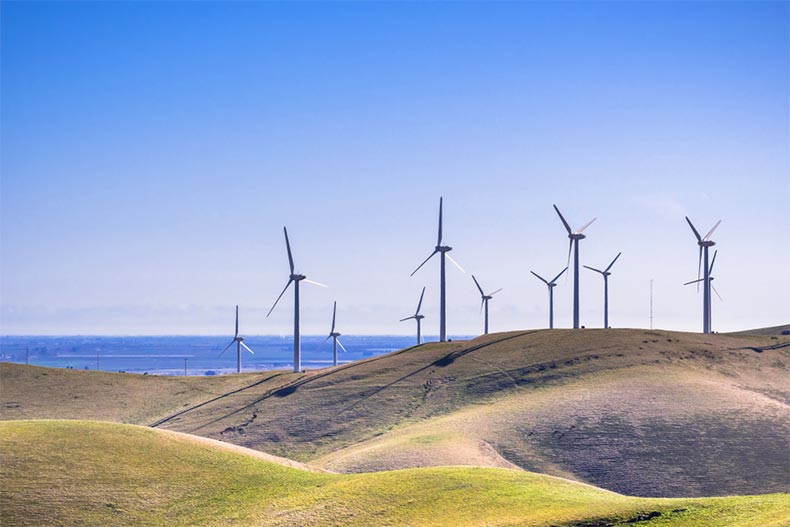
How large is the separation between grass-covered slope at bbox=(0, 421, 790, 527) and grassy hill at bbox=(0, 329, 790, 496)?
79.4ft

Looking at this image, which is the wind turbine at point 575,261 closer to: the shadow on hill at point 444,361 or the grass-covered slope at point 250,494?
the shadow on hill at point 444,361

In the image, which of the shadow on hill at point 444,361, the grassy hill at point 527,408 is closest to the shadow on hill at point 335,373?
the shadow on hill at point 444,361

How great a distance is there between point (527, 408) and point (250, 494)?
56976 mm

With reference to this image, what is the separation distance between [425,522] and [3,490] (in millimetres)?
25760

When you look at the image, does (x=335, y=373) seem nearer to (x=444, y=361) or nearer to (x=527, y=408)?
(x=444, y=361)

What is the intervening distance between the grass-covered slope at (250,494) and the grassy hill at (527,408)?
953 inches

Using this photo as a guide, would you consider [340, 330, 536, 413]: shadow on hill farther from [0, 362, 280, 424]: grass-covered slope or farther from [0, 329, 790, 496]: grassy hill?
[0, 362, 280, 424]: grass-covered slope

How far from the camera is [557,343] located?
14200 centimetres

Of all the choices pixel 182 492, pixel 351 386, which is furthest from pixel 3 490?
pixel 351 386

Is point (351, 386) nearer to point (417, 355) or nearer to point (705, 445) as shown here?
point (417, 355)

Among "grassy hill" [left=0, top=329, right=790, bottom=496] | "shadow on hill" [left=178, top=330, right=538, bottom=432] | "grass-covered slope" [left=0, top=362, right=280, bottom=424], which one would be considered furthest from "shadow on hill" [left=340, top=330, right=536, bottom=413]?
"grass-covered slope" [left=0, top=362, right=280, bottom=424]

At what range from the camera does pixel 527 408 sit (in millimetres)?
110562

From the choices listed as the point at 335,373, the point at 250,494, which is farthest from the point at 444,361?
the point at 250,494

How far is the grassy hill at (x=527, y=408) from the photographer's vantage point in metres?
90.9
